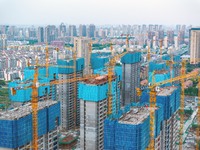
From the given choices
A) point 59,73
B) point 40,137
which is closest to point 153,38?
point 59,73

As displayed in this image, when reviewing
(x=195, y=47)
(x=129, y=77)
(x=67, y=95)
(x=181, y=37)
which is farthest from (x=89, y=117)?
(x=181, y=37)

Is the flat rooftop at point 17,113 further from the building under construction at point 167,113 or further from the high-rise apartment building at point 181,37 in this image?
the high-rise apartment building at point 181,37

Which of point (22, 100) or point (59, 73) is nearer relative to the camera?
point (22, 100)

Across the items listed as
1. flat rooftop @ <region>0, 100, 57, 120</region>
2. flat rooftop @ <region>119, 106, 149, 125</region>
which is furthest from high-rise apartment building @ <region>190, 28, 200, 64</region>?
flat rooftop @ <region>0, 100, 57, 120</region>

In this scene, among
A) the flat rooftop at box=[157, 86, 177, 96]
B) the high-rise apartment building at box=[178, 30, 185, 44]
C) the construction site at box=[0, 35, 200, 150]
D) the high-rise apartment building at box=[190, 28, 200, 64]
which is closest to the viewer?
the construction site at box=[0, 35, 200, 150]

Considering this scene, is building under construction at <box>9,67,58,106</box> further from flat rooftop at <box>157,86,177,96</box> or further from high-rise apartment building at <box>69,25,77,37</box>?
high-rise apartment building at <box>69,25,77,37</box>

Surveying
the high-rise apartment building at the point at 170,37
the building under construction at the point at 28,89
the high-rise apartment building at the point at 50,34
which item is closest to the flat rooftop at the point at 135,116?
the building under construction at the point at 28,89

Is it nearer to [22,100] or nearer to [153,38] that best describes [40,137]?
[22,100]
